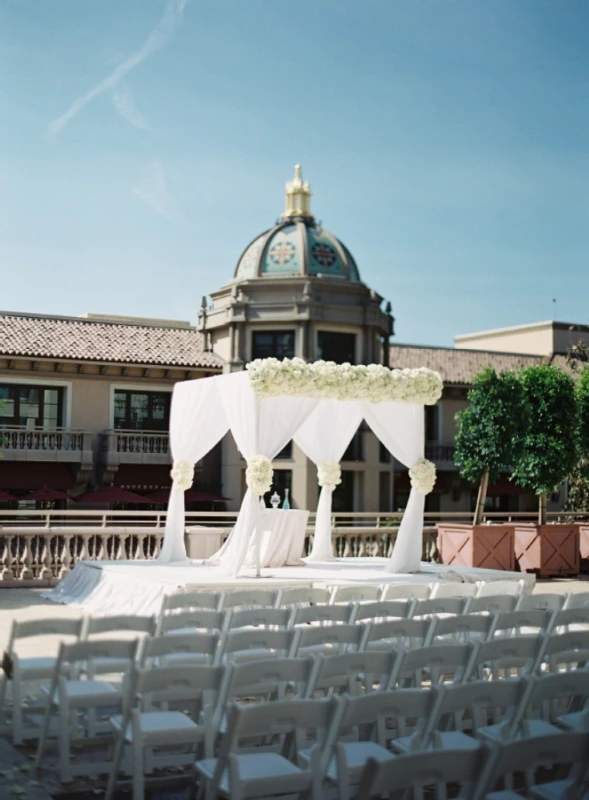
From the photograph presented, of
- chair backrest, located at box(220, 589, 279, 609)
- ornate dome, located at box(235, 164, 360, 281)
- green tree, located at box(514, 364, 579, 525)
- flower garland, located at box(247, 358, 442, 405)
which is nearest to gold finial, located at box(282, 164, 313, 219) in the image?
ornate dome, located at box(235, 164, 360, 281)

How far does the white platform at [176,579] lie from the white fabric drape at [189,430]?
483 mm

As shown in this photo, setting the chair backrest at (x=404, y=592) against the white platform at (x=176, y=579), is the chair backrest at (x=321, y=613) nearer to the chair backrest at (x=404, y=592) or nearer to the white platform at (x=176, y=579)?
the chair backrest at (x=404, y=592)

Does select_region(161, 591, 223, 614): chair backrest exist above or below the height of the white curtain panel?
below

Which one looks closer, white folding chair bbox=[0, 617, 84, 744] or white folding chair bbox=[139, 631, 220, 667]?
white folding chair bbox=[139, 631, 220, 667]

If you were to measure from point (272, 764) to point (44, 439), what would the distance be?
2523 centimetres

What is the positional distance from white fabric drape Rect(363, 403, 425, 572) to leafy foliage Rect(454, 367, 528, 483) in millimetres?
4388

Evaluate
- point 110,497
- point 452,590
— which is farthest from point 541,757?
point 110,497

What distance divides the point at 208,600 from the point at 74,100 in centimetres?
1339

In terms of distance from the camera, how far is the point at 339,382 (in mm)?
14961

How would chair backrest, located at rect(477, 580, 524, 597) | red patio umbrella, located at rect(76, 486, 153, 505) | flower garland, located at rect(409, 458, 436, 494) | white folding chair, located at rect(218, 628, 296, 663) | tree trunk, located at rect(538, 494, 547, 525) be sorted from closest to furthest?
white folding chair, located at rect(218, 628, 296, 663) < chair backrest, located at rect(477, 580, 524, 597) < flower garland, located at rect(409, 458, 436, 494) < tree trunk, located at rect(538, 494, 547, 525) < red patio umbrella, located at rect(76, 486, 153, 505)

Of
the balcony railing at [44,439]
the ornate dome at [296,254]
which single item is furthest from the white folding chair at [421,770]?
the ornate dome at [296,254]

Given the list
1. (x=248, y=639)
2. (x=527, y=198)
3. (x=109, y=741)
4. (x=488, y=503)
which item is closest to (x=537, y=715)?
(x=248, y=639)

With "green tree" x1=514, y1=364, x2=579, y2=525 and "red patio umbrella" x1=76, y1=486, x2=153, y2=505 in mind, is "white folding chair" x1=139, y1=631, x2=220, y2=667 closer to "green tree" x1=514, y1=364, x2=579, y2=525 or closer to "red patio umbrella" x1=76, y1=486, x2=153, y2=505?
"green tree" x1=514, y1=364, x2=579, y2=525

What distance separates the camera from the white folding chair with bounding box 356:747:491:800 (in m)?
3.76
